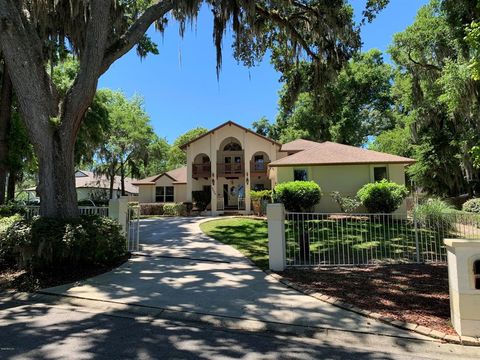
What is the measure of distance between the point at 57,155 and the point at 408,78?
24233mm

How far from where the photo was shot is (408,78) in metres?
26.0

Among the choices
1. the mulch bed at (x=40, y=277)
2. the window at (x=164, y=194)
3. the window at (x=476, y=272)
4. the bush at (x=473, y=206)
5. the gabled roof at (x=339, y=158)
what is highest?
the gabled roof at (x=339, y=158)

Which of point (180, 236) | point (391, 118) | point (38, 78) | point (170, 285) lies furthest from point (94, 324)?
point (391, 118)

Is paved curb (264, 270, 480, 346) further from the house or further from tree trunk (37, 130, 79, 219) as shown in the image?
the house

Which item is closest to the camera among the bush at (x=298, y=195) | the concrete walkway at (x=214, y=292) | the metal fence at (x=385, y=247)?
the concrete walkway at (x=214, y=292)

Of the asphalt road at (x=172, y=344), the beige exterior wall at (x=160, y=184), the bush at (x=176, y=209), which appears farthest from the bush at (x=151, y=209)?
the asphalt road at (x=172, y=344)

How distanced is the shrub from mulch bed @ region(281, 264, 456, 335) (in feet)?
35.9

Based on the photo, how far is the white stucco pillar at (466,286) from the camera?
4.76 meters

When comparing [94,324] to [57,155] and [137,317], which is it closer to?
[137,317]

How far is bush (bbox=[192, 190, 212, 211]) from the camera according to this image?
100 ft

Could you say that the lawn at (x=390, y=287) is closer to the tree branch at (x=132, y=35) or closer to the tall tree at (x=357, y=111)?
the tree branch at (x=132, y=35)

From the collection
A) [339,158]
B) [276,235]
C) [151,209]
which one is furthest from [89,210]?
[151,209]

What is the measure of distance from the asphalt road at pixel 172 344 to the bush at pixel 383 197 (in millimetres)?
14652

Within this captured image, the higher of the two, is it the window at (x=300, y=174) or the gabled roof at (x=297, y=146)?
the gabled roof at (x=297, y=146)
